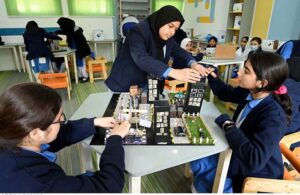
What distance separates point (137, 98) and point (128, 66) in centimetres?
26

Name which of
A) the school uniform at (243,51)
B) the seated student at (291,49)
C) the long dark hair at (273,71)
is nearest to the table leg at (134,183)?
the long dark hair at (273,71)

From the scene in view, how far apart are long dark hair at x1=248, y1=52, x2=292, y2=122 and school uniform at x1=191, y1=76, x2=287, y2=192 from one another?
0.06m

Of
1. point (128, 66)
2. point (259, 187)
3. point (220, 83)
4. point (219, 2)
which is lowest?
point (259, 187)

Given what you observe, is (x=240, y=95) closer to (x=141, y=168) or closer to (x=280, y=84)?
(x=280, y=84)

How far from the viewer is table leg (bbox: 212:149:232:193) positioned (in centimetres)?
101

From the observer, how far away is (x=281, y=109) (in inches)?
39.5

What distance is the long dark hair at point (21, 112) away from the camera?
617 mm

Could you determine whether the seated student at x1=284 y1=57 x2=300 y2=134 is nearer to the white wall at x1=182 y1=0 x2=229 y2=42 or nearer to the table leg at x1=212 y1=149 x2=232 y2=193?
the table leg at x1=212 y1=149 x2=232 y2=193

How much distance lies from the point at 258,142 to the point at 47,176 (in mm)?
797

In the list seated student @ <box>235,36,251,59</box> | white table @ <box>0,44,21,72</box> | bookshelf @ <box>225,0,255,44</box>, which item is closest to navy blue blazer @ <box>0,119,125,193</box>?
seated student @ <box>235,36,251,59</box>

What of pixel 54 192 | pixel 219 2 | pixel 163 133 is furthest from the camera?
pixel 219 2

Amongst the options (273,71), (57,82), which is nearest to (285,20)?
(273,71)

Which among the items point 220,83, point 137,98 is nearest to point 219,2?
point 220,83

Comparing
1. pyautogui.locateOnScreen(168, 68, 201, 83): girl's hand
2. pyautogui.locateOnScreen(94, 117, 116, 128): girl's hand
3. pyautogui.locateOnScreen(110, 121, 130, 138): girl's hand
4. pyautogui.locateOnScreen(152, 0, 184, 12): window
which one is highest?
pyautogui.locateOnScreen(152, 0, 184, 12): window
